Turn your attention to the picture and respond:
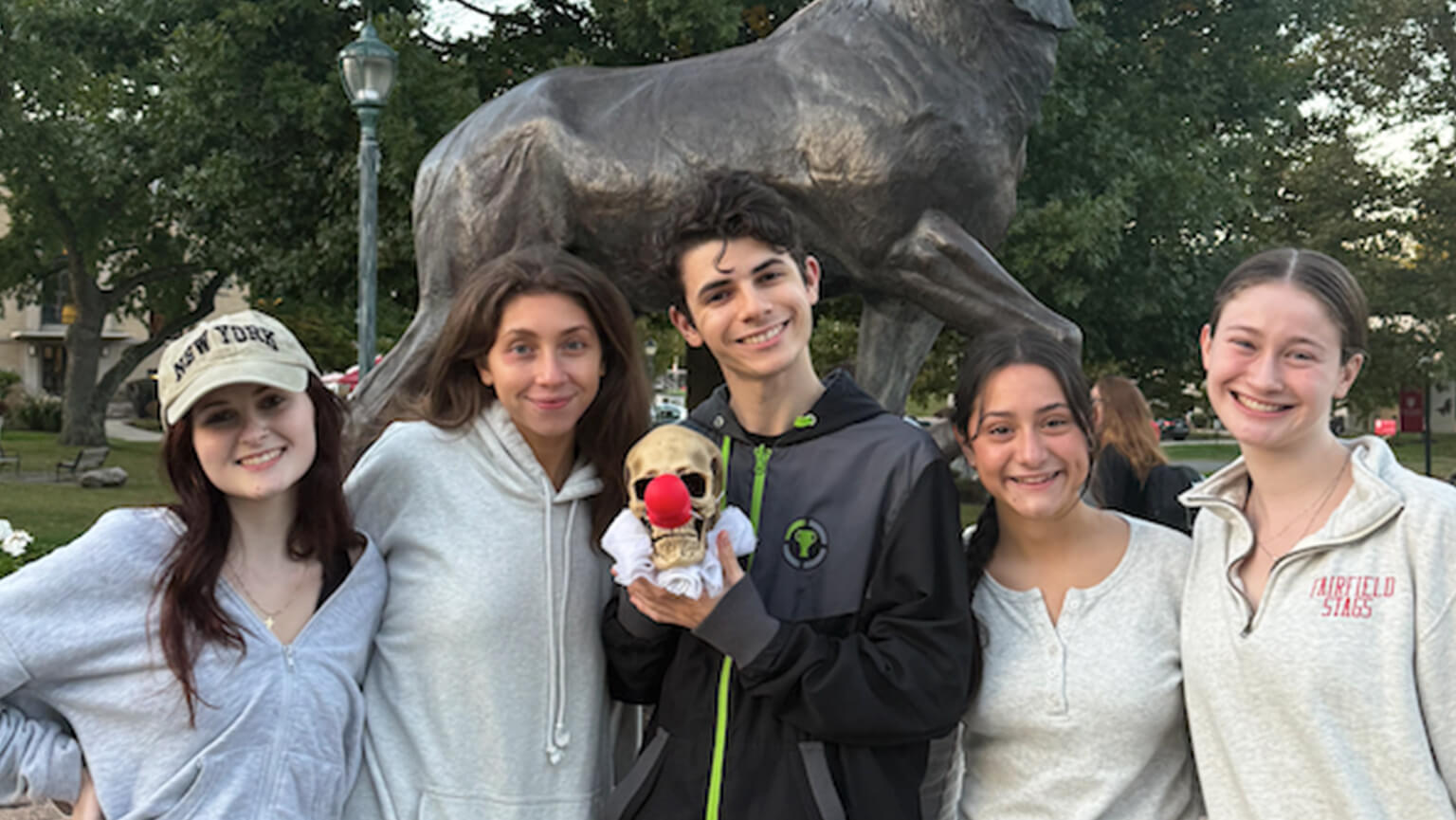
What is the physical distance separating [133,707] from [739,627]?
3.33 ft

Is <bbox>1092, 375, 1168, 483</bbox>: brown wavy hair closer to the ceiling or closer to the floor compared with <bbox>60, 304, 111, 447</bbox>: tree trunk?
closer to the floor

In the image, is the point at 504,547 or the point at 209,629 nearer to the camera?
the point at 209,629

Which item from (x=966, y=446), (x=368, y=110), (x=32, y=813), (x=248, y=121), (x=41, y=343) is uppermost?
(x=41, y=343)

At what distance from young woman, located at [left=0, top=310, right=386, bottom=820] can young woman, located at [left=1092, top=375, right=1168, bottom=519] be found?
3.76 m

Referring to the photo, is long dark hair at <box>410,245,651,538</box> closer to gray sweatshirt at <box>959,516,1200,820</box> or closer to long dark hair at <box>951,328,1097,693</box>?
long dark hair at <box>951,328,1097,693</box>

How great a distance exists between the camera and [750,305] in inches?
92.0

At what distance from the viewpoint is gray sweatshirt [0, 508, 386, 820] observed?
2.04 metres

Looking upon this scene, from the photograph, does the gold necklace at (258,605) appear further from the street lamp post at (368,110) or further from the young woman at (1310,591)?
the street lamp post at (368,110)

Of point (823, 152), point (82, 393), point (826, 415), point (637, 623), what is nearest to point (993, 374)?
point (826, 415)

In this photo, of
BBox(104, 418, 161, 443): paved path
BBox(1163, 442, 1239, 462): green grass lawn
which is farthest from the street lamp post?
BBox(104, 418, 161, 443): paved path

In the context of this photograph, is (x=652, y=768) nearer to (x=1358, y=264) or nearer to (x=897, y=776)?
(x=897, y=776)

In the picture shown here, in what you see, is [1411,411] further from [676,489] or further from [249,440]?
[249,440]

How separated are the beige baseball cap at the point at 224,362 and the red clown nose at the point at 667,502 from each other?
0.72 meters

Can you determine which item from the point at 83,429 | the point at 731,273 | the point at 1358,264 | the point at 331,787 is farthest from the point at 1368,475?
the point at 83,429
